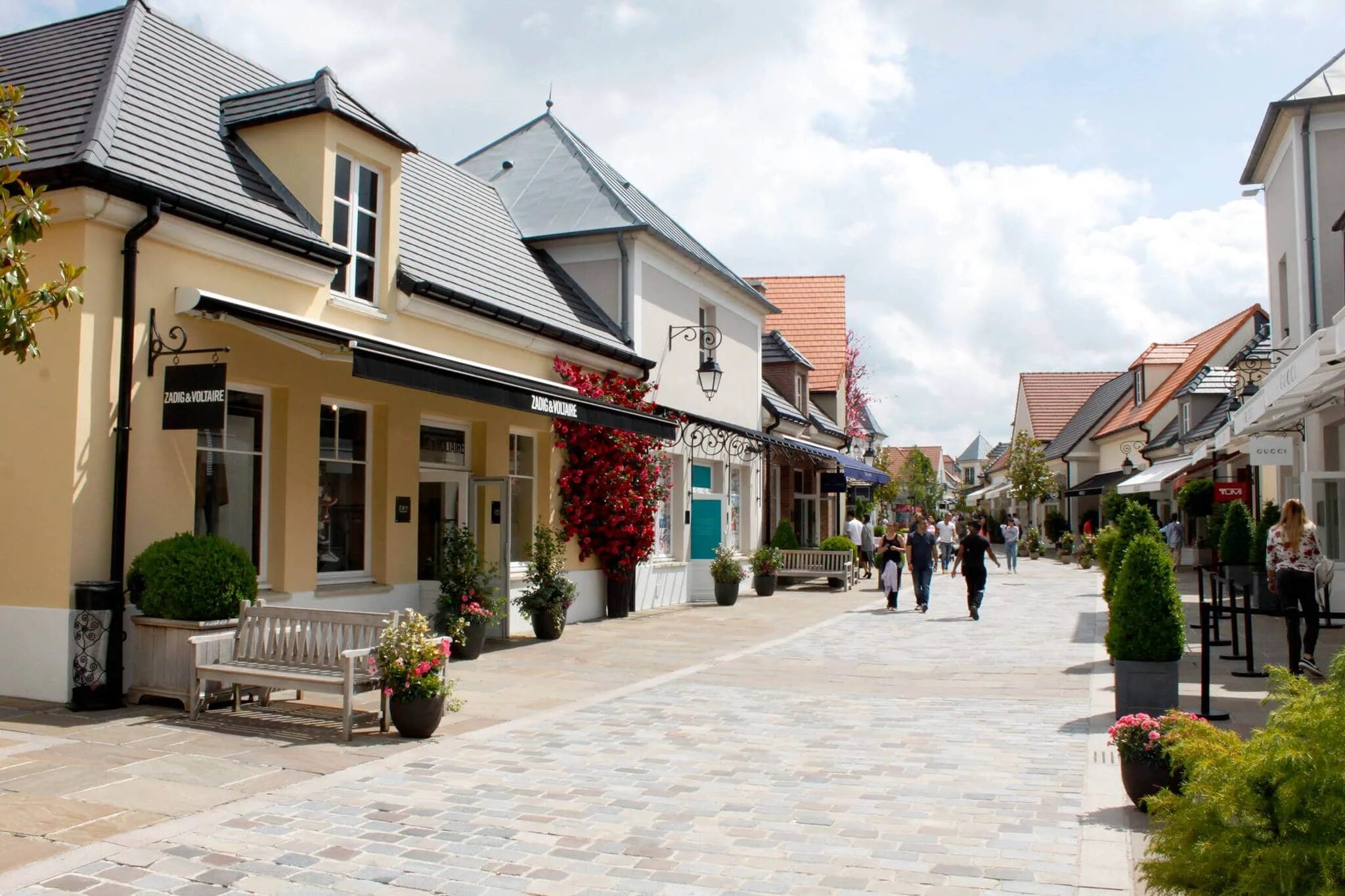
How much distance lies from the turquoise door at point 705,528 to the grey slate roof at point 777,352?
728cm

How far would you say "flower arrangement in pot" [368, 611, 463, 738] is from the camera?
786 centimetres

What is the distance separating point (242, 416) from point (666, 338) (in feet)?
33.7

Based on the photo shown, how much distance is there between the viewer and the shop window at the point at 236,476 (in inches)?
400

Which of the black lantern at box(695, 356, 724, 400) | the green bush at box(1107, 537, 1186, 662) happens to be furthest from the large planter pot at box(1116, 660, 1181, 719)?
the black lantern at box(695, 356, 724, 400)

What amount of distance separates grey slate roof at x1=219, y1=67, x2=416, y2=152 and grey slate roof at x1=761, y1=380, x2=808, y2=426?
1492 centimetres

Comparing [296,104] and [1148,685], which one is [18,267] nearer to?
[296,104]

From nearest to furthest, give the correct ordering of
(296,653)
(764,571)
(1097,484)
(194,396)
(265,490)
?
(296,653) → (194,396) → (265,490) → (764,571) → (1097,484)

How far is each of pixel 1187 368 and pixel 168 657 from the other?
40277 millimetres

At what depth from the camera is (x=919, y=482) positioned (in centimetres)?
9438

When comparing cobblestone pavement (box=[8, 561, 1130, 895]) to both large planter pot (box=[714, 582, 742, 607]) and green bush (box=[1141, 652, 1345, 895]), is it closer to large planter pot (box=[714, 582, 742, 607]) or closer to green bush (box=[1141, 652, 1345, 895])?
green bush (box=[1141, 652, 1345, 895])

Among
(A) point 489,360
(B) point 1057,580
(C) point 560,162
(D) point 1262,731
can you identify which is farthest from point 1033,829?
(B) point 1057,580

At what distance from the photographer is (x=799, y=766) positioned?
7254 mm

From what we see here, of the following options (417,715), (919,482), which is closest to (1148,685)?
(417,715)

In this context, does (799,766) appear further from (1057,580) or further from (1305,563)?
(1057,580)
